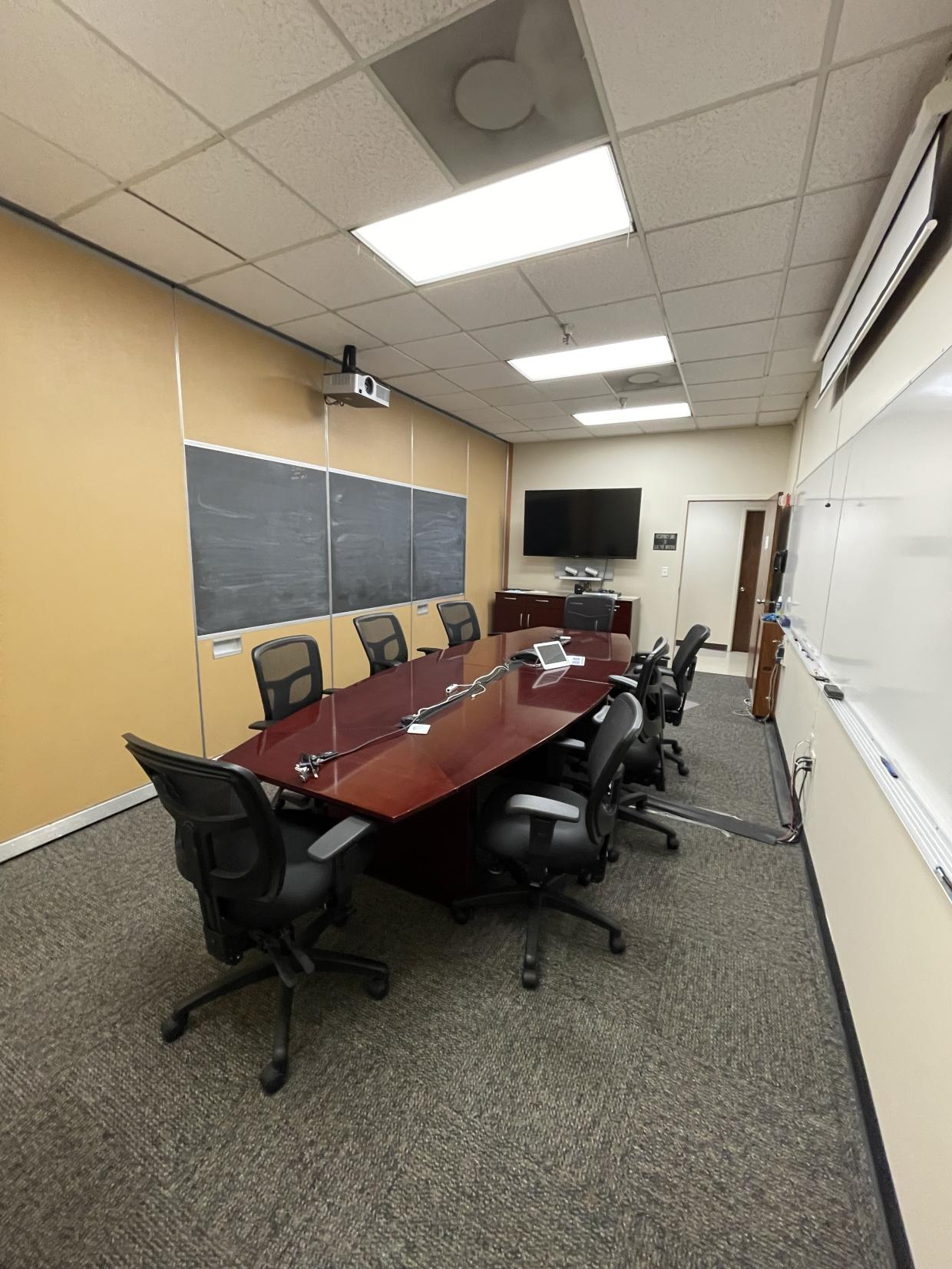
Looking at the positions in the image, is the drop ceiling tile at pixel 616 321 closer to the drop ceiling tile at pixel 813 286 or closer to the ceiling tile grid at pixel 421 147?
the ceiling tile grid at pixel 421 147

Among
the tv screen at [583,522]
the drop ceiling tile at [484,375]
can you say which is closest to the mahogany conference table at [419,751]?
the drop ceiling tile at [484,375]

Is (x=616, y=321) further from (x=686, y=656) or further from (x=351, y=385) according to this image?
(x=686, y=656)

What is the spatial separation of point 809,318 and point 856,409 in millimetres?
902

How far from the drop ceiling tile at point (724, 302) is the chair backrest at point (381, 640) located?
2.67 m

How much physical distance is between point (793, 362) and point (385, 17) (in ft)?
11.3

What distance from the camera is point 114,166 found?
1890 mm

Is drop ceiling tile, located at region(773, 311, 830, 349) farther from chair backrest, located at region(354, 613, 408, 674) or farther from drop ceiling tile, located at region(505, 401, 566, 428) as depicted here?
chair backrest, located at region(354, 613, 408, 674)

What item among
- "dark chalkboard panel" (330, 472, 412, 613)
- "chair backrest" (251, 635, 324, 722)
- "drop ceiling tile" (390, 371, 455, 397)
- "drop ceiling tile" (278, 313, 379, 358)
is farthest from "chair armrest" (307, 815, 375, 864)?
"drop ceiling tile" (390, 371, 455, 397)

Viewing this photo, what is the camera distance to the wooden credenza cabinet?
20.0 feet

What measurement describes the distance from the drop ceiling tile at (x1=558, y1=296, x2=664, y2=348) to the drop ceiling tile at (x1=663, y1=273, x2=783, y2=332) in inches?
3.8

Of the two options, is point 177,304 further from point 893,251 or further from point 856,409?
point 856,409

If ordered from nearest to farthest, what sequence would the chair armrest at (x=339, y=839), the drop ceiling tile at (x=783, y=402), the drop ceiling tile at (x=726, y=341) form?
the chair armrest at (x=339, y=839) → the drop ceiling tile at (x=726, y=341) → the drop ceiling tile at (x=783, y=402)

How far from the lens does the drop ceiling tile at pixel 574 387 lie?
13.6 feet

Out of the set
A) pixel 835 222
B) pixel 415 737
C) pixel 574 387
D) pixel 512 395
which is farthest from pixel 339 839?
pixel 512 395
